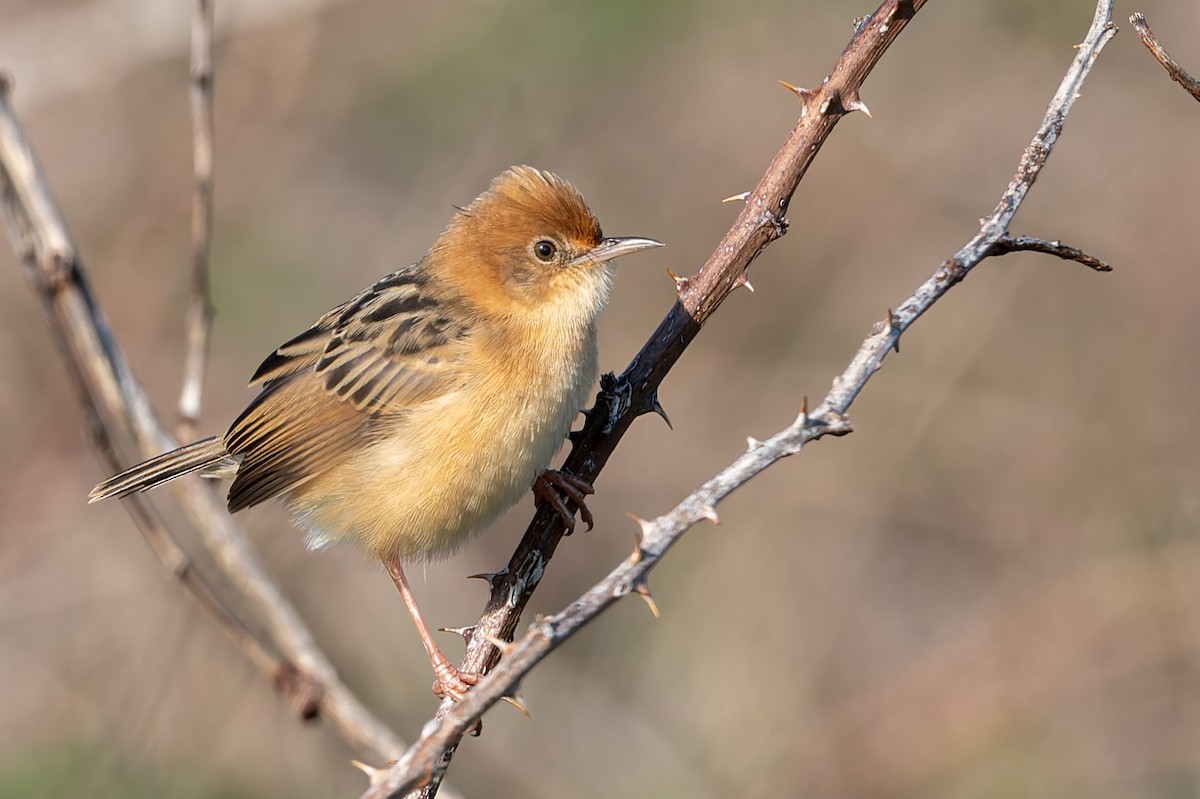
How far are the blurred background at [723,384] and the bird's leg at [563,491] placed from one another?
9.02ft

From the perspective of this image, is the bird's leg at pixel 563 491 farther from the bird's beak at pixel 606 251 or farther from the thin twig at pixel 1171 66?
the thin twig at pixel 1171 66

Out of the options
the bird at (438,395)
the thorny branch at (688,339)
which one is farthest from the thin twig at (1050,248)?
the bird at (438,395)

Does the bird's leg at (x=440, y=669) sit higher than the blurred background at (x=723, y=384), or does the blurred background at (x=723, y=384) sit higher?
the blurred background at (x=723, y=384)

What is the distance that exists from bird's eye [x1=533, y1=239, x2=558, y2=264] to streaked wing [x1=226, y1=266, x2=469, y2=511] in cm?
44

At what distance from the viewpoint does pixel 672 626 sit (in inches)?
314

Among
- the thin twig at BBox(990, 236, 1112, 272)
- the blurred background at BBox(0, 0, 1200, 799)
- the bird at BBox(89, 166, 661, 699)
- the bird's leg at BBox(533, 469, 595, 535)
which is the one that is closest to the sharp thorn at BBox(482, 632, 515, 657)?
the bird's leg at BBox(533, 469, 595, 535)

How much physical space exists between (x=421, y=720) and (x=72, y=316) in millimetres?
4196

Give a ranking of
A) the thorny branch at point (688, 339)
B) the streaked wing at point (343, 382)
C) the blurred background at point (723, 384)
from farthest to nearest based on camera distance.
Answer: the blurred background at point (723, 384)
the streaked wing at point (343, 382)
the thorny branch at point (688, 339)

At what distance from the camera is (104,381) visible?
13.7 ft

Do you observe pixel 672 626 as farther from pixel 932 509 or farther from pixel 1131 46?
pixel 1131 46

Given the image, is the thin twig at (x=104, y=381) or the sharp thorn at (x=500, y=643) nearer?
the sharp thorn at (x=500, y=643)

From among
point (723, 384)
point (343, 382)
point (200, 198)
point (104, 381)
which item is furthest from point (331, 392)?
point (723, 384)

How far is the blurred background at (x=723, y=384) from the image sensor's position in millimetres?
7184

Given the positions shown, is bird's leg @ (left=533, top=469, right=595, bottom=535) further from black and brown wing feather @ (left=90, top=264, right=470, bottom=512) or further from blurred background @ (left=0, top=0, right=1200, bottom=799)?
blurred background @ (left=0, top=0, right=1200, bottom=799)
